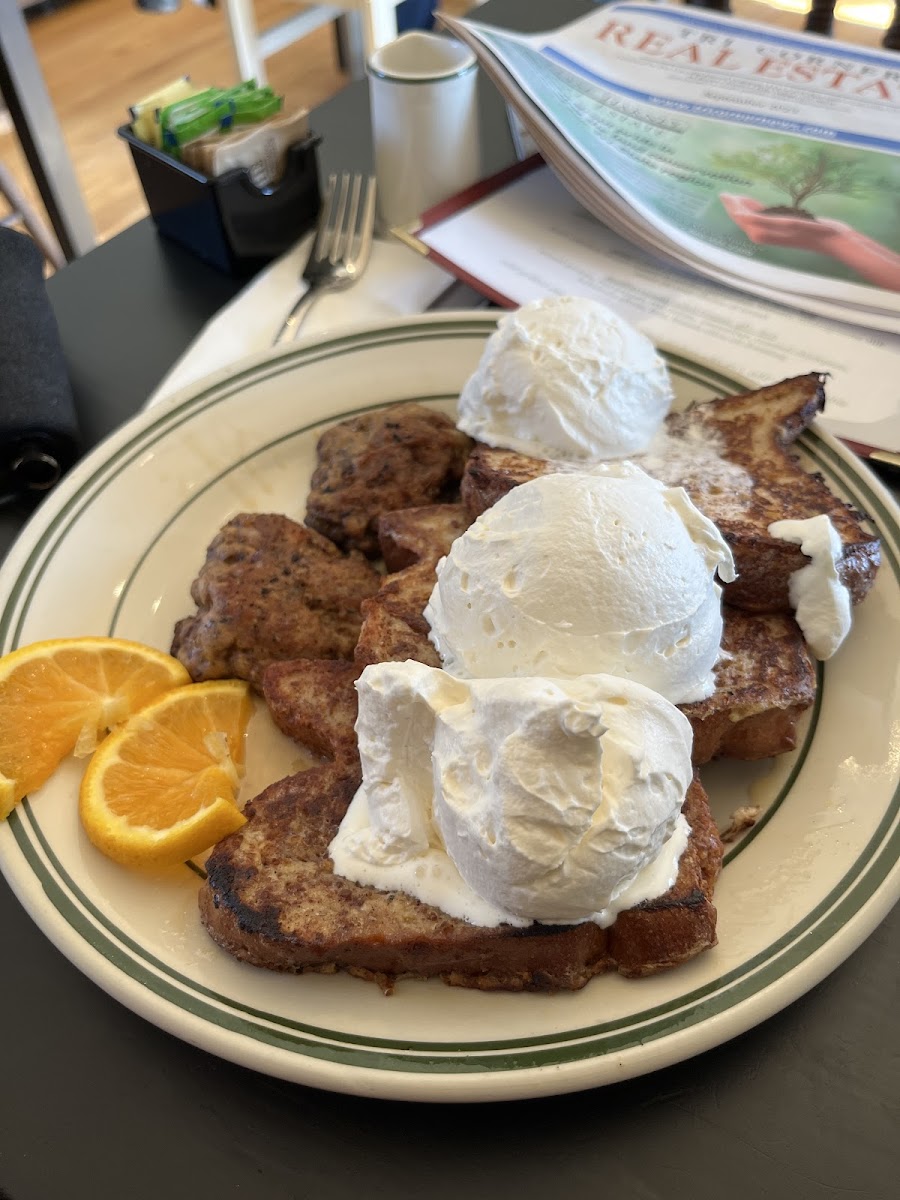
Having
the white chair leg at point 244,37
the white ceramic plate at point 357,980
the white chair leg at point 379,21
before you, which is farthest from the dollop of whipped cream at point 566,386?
the white chair leg at point 244,37

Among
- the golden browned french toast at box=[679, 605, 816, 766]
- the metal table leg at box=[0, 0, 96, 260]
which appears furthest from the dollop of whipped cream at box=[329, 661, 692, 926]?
the metal table leg at box=[0, 0, 96, 260]

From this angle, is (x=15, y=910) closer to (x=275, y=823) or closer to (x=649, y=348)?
(x=275, y=823)

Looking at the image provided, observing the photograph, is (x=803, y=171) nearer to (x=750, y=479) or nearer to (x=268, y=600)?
(x=750, y=479)

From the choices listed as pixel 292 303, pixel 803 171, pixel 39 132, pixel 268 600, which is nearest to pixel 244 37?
pixel 39 132

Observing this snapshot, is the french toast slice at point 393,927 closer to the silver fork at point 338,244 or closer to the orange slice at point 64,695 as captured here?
the orange slice at point 64,695

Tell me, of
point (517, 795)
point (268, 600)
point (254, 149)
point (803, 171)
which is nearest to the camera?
point (517, 795)

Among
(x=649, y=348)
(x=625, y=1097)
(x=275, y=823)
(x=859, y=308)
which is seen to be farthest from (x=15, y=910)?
(x=859, y=308)

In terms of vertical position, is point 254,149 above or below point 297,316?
above
